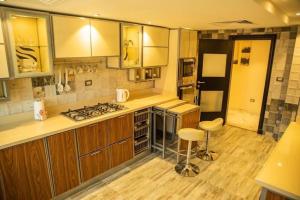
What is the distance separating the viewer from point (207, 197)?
2584 millimetres

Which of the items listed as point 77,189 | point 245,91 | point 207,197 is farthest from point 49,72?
point 245,91

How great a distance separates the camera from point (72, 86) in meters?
2.98

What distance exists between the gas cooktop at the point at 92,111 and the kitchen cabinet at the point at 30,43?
62cm

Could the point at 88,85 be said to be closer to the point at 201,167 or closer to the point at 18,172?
the point at 18,172

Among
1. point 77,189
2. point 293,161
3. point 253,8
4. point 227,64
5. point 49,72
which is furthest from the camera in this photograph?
point 227,64

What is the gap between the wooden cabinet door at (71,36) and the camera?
241cm

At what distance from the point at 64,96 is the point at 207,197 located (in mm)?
2359

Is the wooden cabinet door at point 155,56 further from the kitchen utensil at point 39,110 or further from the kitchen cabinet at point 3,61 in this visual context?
the kitchen cabinet at point 3,61

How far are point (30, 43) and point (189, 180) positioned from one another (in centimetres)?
271

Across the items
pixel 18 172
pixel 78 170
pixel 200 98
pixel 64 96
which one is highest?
pixel 64 96

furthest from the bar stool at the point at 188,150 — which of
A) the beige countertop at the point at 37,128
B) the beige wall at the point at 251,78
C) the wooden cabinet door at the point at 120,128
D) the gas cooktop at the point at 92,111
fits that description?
the beige wall at the point at 251,78

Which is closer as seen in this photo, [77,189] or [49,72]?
[49,72]

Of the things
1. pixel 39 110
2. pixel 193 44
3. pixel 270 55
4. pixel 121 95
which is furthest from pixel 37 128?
pixel 270 55

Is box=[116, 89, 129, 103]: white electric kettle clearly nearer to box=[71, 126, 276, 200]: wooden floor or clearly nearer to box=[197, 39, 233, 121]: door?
box=[71, 126, 276, 200]: wooden floor
